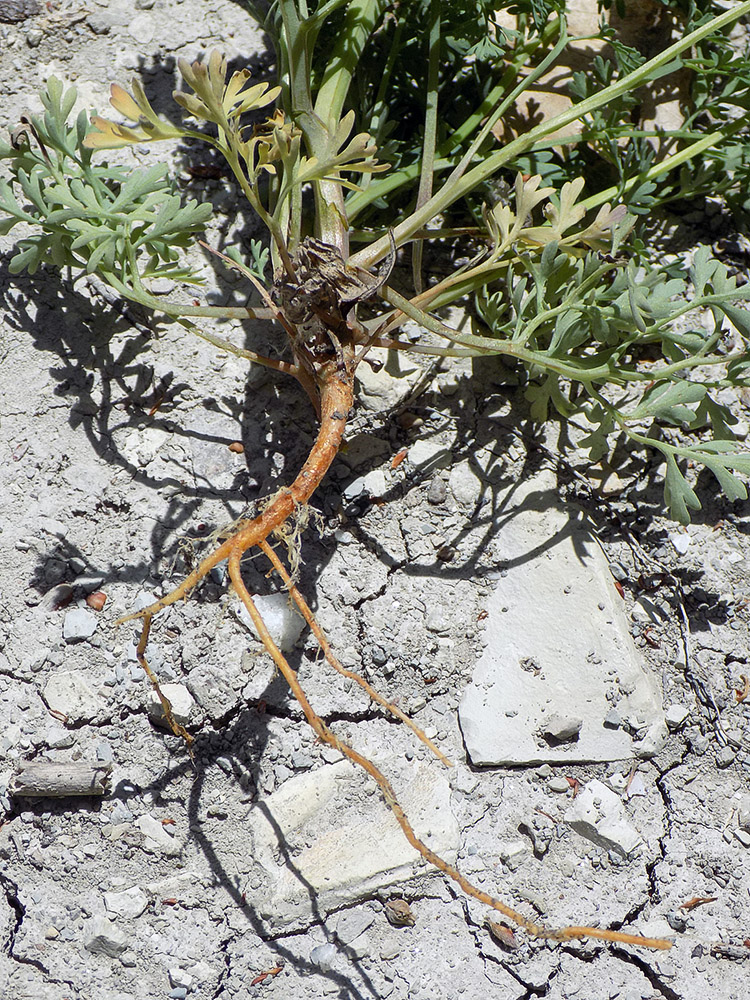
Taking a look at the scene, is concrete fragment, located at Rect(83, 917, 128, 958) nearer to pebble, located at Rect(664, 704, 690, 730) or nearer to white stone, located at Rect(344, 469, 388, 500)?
white stone, located at Rect(344, 469, 388, 500)

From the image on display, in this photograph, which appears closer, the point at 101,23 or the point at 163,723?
the point at 163,723

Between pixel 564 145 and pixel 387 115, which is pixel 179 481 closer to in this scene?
pixel 387 115

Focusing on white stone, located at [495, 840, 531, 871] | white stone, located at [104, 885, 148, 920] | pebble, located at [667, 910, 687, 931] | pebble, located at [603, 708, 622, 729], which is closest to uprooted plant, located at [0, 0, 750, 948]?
white stone, located at [495, 840, 531, 871]

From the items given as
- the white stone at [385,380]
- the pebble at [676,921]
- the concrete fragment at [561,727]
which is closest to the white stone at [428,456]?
the white stone at [385,380]

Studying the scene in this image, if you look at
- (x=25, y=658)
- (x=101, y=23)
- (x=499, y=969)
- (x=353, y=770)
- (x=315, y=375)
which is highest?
(x=101, y=23)

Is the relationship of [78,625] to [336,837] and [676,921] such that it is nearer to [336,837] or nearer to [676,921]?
[336,837]

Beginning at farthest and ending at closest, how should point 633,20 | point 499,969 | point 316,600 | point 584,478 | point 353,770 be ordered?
point 633,20 → point 584,478 → point 316,600 → point 353,770 → point 499,969

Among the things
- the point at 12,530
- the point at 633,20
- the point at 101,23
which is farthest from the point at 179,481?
the point at 633,20

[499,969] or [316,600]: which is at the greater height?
[316,600]
